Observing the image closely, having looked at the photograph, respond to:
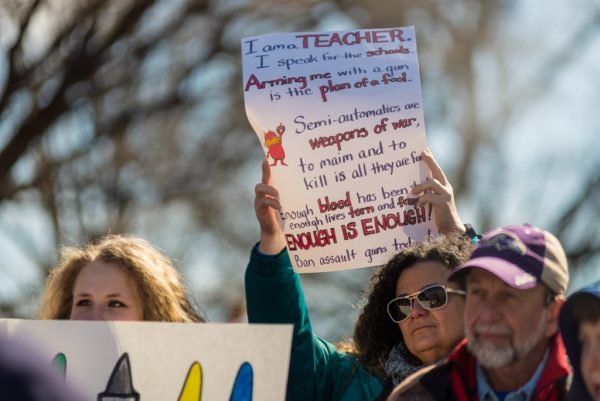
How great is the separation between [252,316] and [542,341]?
1.09 m

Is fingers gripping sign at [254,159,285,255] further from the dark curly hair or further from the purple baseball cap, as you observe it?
the purple baseball cap

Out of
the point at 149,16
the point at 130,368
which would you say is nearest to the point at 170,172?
the point at 149,16

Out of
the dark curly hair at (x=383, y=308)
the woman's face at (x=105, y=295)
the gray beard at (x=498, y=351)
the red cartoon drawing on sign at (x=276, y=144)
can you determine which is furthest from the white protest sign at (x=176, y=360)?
the red cartoon drawing on sign at (x=276, y=144)

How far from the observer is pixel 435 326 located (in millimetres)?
3961

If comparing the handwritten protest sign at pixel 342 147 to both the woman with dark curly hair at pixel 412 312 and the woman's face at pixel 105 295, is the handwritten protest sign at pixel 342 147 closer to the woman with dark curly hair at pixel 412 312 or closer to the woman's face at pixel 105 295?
the woman with dark curly hair at pixel 412 312

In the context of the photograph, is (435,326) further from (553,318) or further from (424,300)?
(553,318)

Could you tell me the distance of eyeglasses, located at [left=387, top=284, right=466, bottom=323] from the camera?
156 inches

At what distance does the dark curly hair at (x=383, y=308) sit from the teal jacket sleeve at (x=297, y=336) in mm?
63

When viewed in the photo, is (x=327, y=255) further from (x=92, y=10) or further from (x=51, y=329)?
(x=92, y=10)

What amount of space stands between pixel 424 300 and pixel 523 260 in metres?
0.66

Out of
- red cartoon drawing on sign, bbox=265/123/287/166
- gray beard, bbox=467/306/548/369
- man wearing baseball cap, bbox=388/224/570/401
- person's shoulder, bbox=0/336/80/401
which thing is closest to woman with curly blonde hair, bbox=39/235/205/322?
red cartoon drawing on sign, bbox=265/123/287/166

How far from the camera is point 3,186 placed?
9648mm

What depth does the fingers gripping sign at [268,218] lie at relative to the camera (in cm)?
430

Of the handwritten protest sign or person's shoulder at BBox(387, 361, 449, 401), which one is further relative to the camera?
the handwritten protest sign
